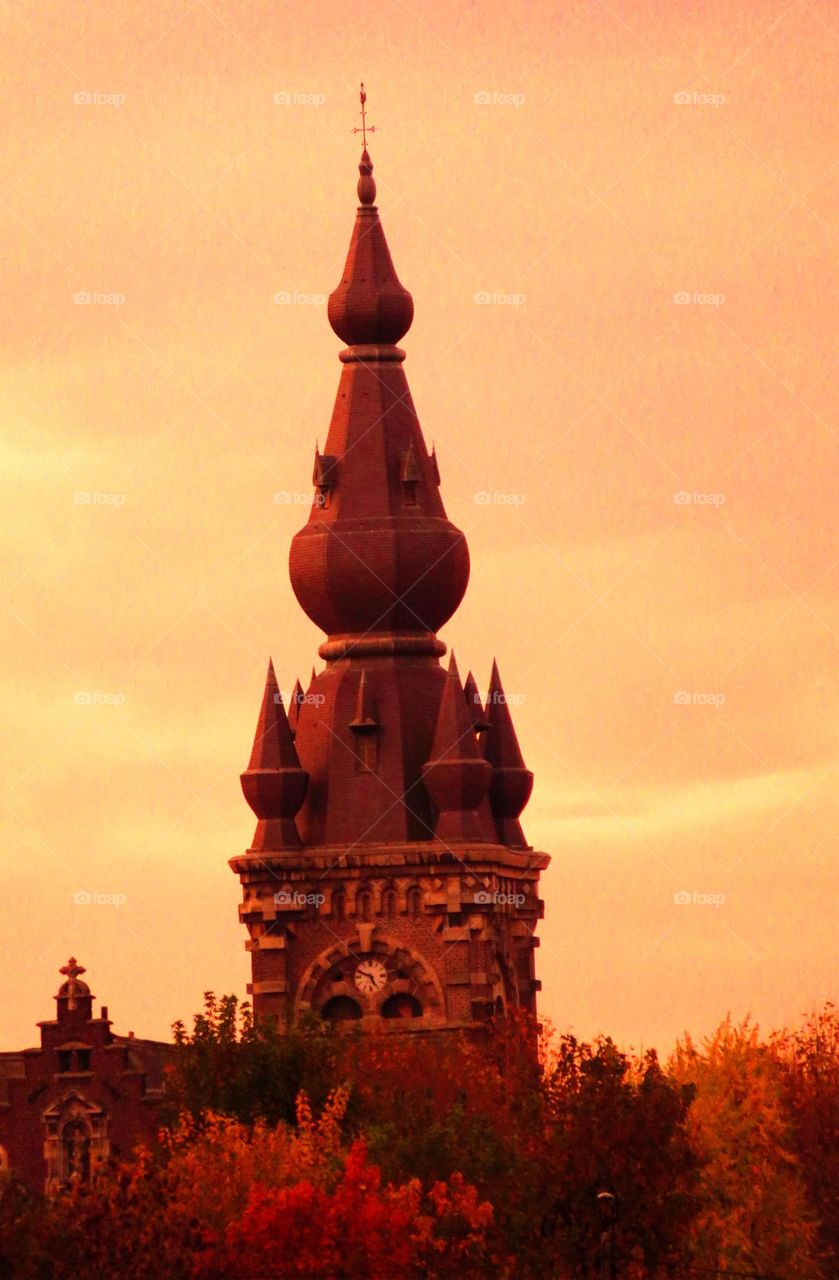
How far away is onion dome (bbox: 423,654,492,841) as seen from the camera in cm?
15038

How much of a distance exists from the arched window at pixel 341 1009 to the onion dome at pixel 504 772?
25.2ft

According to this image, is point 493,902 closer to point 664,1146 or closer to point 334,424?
point 334,424

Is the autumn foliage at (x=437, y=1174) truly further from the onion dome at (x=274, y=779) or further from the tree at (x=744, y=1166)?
the onion dome at (x=274, y=779)

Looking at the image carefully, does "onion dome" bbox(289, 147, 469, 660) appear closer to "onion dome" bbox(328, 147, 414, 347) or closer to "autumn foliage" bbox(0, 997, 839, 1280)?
"onion dome" bbox(328, 147, 414, 347)

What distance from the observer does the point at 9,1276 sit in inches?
3853

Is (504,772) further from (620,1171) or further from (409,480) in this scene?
(620,1171)

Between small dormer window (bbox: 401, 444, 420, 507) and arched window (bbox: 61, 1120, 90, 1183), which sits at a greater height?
small dormer window (bbox: 401, 444, 420, 507)

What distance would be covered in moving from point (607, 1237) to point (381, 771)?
164 feet

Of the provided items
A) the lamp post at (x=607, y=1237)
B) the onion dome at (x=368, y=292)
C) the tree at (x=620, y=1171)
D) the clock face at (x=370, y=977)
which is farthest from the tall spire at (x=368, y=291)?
the lamp post at (x=607, y=1237)

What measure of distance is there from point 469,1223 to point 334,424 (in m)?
53.2

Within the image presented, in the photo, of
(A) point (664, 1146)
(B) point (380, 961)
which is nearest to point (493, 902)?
(B) point (380, 961)

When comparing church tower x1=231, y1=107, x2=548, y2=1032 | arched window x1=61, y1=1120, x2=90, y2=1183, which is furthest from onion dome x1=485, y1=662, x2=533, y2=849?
arched window x1=61, y1=1120, x2=90, y2=1183

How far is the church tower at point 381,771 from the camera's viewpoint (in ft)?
493

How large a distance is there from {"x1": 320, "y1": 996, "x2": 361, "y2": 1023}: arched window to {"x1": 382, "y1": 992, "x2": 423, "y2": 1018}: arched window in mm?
859
